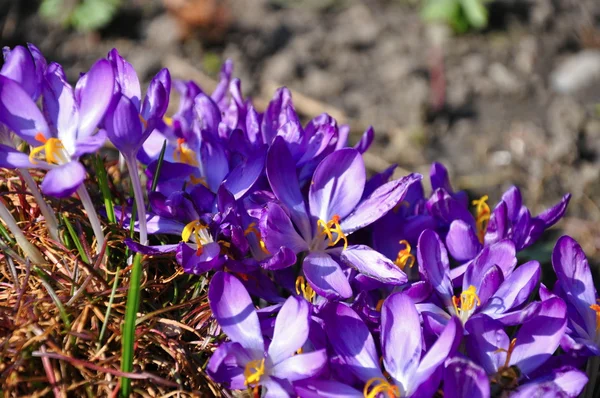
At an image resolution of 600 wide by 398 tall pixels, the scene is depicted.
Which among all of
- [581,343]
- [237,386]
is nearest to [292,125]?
[237,386]

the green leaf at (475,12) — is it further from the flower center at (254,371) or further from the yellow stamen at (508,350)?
the flower center at (254,371)

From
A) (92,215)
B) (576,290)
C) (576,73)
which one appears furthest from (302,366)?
(576,73)

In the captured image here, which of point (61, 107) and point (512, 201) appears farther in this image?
point (512, 201)

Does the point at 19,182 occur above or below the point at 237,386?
above

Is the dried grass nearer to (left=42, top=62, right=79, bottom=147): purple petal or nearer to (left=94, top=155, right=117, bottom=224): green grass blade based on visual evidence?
(left=94, top=155, right=117, bottom=224): green grass blade

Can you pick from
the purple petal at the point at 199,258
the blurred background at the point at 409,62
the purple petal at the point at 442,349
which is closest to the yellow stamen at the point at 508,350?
the purple petal at the point at 442,349

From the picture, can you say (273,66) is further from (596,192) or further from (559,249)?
(559,249)

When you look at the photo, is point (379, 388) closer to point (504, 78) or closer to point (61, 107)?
point (61, 107)
